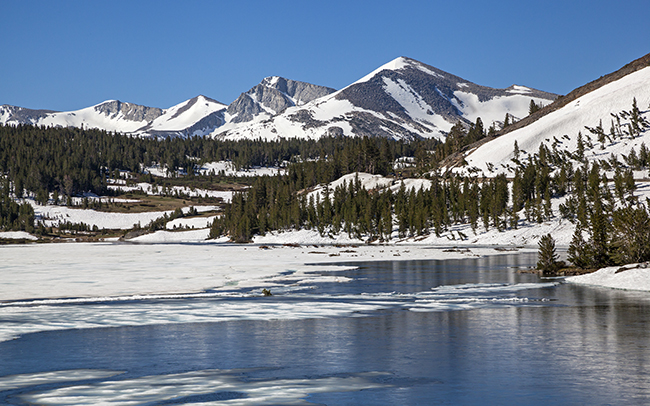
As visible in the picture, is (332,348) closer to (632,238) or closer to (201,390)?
(201,390)

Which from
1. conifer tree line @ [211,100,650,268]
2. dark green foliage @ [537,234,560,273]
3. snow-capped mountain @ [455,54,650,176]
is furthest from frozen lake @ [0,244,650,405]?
snow-capped mountain @ [455,54,650,176]

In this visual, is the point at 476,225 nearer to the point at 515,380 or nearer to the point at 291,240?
the point at 291,240

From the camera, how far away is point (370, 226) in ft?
483

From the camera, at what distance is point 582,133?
17600 centimetres

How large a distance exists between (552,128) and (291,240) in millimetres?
96036

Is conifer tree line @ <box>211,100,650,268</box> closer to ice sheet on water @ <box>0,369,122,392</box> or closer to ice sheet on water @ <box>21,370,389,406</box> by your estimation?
ice sheet on water @ <box>21,370,389,406</box>

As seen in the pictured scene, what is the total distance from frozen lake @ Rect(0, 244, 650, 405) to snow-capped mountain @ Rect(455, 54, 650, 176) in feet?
464

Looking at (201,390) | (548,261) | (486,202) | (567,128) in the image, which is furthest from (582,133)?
(201,390)

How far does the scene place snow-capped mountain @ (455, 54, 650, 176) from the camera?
535 ft

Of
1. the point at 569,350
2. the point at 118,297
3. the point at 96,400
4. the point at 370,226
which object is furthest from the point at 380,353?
the point at 370,226

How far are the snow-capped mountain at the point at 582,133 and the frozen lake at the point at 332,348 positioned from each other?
14144 cm

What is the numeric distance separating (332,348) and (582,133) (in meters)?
176

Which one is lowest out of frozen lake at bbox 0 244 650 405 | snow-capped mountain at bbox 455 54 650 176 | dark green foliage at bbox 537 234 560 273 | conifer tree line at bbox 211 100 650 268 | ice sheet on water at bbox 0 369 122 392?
ice sheet on water at bbox 0 369 122 392

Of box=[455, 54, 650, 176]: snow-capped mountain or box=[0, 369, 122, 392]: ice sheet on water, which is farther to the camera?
box=[455, 54, 650, 176]: snow-capped mountain
